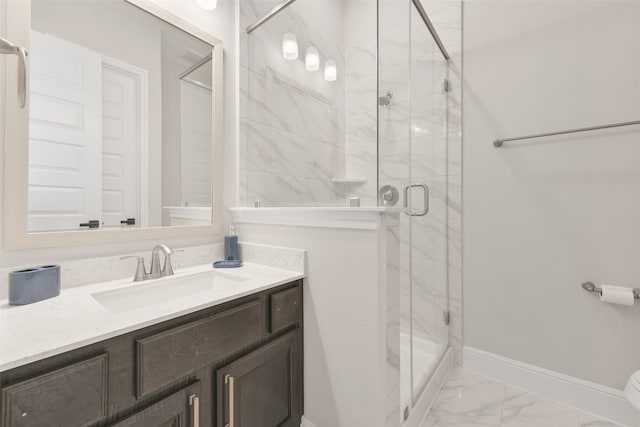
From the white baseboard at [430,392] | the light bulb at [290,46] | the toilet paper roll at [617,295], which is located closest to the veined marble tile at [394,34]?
the light bulb at [290,46]

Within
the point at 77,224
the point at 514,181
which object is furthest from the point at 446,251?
the point at 77,224

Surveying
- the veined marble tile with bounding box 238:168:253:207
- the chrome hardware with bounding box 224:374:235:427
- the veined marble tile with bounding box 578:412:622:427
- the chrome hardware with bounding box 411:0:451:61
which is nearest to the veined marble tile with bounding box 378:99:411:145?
the chrome hardware with bounding box 411:0:451:61

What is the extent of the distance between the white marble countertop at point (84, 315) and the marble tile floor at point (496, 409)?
1148 millimetres

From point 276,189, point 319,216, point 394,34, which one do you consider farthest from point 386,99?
point 276,189

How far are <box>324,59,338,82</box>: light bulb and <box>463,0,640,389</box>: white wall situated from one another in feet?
3.37

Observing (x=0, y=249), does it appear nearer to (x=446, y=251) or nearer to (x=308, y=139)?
(x=308, y=139)

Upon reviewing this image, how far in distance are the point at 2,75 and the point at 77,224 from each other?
0.56 m

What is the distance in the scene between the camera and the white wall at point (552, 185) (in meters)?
1.47

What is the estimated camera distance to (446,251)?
6.61 ft

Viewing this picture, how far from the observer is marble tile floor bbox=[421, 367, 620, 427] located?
4.77ft

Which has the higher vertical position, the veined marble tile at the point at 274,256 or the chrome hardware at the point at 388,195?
the chrome hardware at the point at 388,195

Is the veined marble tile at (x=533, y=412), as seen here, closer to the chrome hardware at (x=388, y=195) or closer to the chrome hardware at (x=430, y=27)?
the chrome hardware at (x=388, y=195)

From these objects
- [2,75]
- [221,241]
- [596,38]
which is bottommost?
[221,241]

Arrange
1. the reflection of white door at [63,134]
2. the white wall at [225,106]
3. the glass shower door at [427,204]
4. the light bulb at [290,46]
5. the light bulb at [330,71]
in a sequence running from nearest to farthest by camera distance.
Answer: the reflection of white door at [63,134]
the white wall at [225,106]
the glass shower door at [427,204]
the light bulb at [290,46]
the light bulb at [330,71]
